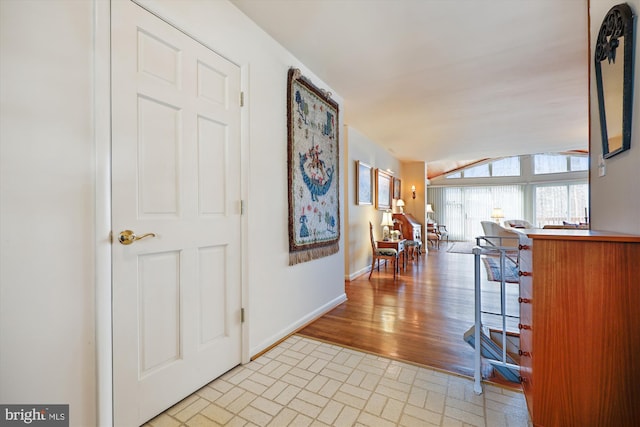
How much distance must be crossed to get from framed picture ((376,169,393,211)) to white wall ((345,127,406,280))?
158 millimetres

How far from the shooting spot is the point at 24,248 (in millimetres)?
992

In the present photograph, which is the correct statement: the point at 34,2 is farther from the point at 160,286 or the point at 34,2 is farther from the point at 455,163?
the point at 455,163

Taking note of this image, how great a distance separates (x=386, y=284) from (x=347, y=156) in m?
2.11

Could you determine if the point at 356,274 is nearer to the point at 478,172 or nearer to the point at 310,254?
the point at 310,254

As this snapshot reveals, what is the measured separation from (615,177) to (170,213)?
236 cm

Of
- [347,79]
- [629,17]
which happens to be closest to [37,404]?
[629,17]

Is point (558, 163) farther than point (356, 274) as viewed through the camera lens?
Yes

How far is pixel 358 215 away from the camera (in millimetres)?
4652

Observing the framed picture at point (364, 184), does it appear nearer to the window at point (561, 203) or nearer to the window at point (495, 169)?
the window at point (495, 169)

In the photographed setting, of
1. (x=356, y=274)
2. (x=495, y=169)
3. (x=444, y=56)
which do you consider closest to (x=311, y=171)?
(x=444, y=56)

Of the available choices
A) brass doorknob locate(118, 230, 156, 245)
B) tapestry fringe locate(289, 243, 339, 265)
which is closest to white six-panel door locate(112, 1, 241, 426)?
brass doorknob locate(118, 230, 156, 245)

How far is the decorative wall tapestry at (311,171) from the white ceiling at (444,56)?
1.05 feet

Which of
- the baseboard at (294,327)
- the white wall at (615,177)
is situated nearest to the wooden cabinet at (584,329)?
the white wall at (615,177)

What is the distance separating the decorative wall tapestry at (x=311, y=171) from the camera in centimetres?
236
